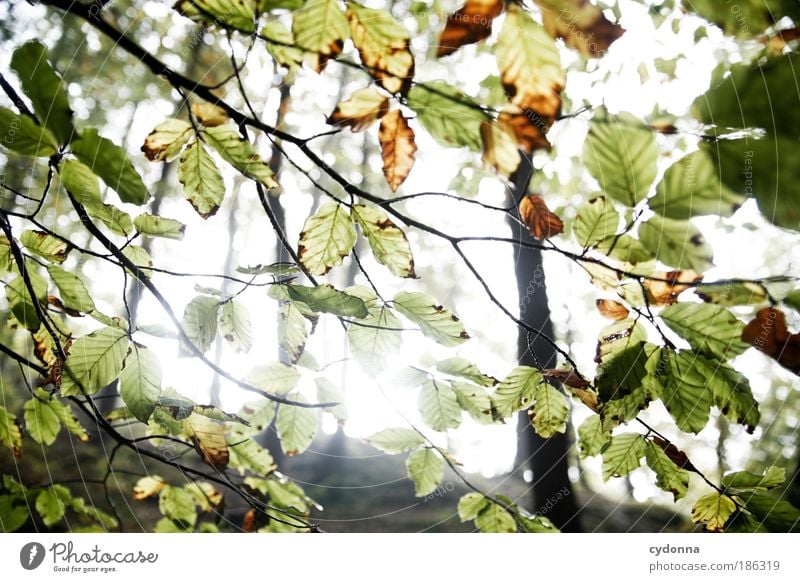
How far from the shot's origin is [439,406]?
39 centimetres

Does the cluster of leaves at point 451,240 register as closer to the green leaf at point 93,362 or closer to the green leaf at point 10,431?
the green leaf at point 93,362

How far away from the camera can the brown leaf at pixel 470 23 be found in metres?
0.21

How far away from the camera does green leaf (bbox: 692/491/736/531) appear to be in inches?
14.5

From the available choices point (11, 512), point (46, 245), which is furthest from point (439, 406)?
point (11, 512)

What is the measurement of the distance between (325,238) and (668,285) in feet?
0.77

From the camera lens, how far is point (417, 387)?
386mm

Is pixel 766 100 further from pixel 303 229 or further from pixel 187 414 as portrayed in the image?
pixel 187 414

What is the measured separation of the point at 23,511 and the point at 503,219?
0.77 meters

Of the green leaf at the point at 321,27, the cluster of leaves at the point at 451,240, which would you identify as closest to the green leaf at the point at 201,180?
the cluster of leaves at the point at 451,240

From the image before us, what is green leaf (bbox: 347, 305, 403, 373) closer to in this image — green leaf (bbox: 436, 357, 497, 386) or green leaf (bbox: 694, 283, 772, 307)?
green leaf (bbox: 436, 357, 497, 386)

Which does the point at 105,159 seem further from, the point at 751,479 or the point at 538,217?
the point at 751,479

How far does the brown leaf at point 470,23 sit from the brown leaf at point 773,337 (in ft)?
0.77

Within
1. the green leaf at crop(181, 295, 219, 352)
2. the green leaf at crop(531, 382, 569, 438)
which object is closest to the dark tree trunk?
the green leaf at crop(531, 382, 569, 438)
